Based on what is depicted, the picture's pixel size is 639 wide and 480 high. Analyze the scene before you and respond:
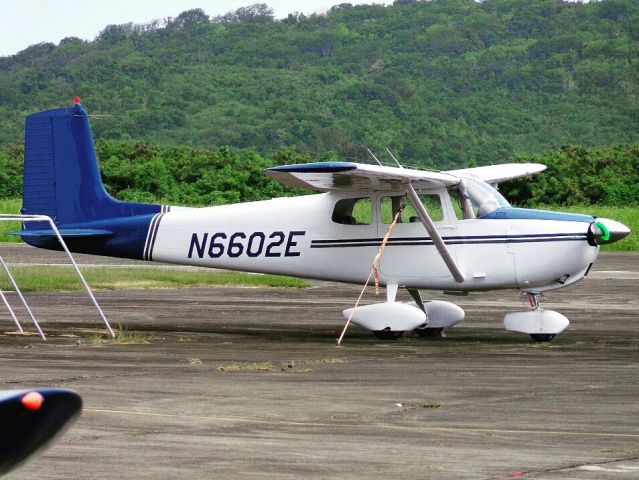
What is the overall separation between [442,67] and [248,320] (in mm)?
108516

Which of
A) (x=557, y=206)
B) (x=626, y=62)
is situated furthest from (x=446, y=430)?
(x=626, y=62)

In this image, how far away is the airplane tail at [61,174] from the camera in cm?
1850

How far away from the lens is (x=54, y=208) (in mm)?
18500

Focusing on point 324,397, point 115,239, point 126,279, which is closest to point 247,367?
point 324,397

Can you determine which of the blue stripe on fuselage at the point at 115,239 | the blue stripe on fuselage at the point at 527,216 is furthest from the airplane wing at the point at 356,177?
the blue stripe on fuselage at the point at 115,239

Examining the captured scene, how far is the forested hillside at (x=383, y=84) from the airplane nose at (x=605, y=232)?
70.1m

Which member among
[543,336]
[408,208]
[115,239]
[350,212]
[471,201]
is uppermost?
[471,201]

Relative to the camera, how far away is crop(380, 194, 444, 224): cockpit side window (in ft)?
56.2

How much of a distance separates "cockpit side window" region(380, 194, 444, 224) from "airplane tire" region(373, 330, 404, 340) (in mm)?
1442

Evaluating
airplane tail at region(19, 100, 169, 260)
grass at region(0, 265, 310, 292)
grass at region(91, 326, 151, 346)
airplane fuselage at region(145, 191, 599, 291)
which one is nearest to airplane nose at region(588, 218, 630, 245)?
airplane fuselage at region(145, 191, 599, 291)

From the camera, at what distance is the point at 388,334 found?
16.7 meters

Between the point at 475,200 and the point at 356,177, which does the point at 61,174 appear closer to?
the point at 356,177

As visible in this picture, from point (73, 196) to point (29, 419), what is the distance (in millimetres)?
14925

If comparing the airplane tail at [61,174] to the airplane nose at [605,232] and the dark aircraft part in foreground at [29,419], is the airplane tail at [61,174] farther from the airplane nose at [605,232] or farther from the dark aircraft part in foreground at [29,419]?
the dark aircraft part in foreground at [29,419]
